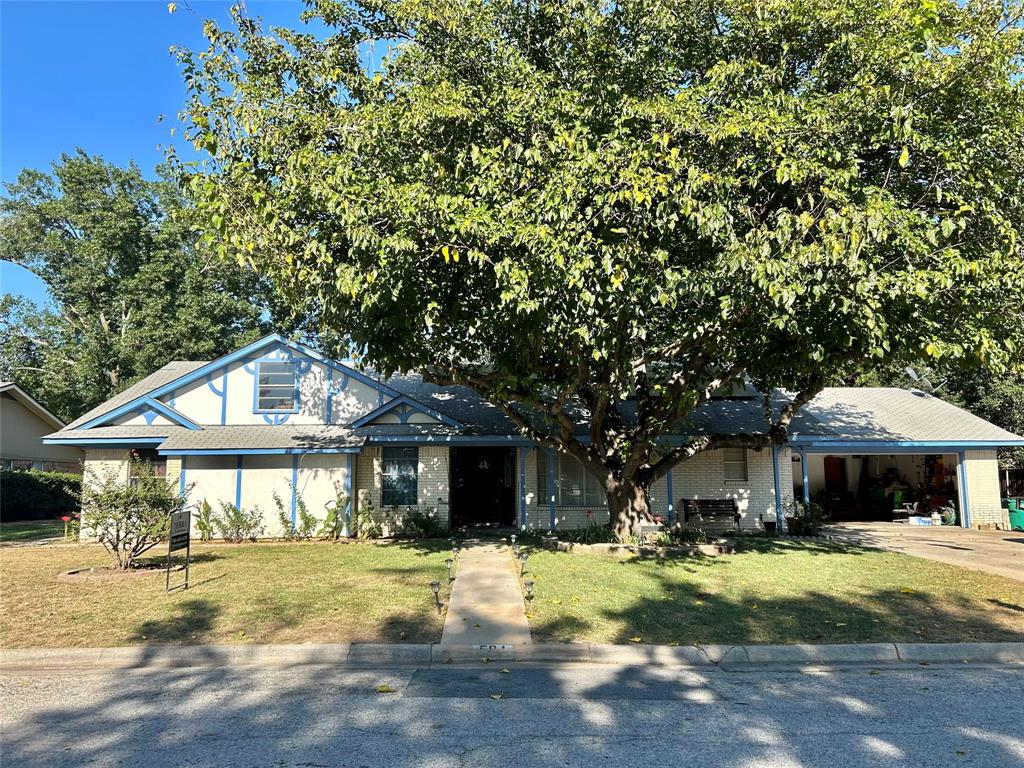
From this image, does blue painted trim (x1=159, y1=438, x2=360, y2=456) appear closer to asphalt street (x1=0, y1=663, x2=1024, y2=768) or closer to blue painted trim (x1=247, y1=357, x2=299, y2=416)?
blue painted trim (x1=247, y1=357, x2=299, y2=416)

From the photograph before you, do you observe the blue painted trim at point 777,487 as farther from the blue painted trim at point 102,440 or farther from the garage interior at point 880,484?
the blue painted trim at point 102,440

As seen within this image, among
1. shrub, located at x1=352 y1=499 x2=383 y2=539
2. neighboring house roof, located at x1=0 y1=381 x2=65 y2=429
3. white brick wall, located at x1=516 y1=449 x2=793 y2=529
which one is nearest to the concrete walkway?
shrub, located at x1=352 y1=499 x2=383 y2=539

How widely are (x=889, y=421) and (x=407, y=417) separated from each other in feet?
46.1

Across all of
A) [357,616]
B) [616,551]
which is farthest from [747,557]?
[357,616]

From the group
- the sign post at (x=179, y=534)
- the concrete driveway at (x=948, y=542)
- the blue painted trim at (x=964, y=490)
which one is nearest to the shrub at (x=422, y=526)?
the sign post at (x=179, y=534)

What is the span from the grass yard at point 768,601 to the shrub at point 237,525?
7.88 m

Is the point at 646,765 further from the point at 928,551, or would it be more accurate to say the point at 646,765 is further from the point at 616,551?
the point at 928,551

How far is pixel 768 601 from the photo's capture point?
365 inches

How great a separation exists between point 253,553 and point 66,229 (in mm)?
28973

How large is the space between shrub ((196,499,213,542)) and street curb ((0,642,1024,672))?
9686 mm

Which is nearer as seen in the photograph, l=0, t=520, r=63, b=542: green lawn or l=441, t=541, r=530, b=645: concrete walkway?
l=441, t=541, r=530, b=645: concrete walkway

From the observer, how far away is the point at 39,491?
82.0 ft

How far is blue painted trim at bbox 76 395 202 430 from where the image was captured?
16.7 meters

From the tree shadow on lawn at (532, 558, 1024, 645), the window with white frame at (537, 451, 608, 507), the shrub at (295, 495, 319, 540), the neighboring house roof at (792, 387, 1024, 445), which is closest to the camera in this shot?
the tree shadow on lawn at (532, 558, 1024, 645)
